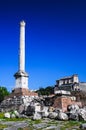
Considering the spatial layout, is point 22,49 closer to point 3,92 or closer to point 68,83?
point 3,92

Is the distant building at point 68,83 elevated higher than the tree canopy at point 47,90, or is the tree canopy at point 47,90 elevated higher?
the distant building at point 68,83

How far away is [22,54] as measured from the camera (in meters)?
57.8

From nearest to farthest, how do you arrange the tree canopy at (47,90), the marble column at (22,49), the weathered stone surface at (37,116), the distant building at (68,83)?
1. the weathered stone surface at (37,116)
2. the marble column at (22,49)
3. the tree canopy at (47,90)
4. the distant building at (68,83)

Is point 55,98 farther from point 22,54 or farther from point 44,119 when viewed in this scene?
point 22,54

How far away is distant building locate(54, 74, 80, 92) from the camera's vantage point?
121 m

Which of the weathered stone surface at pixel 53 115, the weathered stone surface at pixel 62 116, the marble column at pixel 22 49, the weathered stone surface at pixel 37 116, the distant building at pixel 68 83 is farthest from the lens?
the distant building at pixel 68 83

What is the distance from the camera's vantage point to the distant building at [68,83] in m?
121

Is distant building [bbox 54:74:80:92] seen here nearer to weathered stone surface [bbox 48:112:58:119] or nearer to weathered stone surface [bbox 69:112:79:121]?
weathered stone surface [bbox 48:112:58:119]

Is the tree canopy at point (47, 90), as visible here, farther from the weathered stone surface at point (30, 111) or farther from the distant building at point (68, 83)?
the weathered stone surface at point (30, 111)

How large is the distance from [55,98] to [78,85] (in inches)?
3103

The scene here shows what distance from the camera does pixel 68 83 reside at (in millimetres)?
126062

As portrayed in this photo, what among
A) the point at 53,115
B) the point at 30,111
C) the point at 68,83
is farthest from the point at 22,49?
the point at 68,83

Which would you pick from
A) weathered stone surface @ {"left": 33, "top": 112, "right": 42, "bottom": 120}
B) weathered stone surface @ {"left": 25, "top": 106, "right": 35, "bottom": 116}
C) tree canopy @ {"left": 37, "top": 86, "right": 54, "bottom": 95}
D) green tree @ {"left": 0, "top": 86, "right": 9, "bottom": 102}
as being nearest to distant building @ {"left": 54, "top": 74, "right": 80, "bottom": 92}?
tree canopy @ {"left": 37, "top": 86, "right": 54, "bottom": 95}

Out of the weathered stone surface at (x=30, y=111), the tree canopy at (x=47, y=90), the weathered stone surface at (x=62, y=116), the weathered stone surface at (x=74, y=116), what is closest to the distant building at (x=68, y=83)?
the tree canopy at (x=47, y=90)
